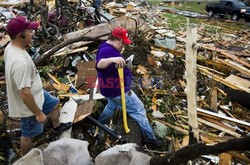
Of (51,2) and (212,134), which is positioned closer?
(212,134)

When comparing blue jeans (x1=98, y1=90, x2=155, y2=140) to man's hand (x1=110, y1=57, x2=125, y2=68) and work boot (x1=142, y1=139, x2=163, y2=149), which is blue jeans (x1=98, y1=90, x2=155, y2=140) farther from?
man's hand (x1=110, y1=57, x2=125, y2=68)

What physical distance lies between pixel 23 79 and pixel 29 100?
244 millimetres

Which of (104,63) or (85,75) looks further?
(85,75)

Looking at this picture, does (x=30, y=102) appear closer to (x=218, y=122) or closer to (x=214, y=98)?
(x=218, y=122)

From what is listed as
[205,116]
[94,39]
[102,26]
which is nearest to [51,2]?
[102,26]

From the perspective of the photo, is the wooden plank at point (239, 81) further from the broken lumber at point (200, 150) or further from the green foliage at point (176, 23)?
the green foliage at point (176, 23)

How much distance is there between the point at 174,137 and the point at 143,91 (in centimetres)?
136

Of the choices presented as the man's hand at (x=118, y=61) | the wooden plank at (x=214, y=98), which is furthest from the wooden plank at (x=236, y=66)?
the man's hand at (x=118, y=61)

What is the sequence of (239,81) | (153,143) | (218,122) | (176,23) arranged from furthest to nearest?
(176,23) < (239,81) < (218,122) < (153,143)

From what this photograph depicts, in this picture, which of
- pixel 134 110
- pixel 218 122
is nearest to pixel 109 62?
pixel 134 110

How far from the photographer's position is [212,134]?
5051mm

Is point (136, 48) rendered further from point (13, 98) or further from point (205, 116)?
point (13, 98)

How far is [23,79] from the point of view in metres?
2.88

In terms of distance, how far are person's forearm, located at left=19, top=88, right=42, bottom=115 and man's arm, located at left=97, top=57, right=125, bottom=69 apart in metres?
1.09
